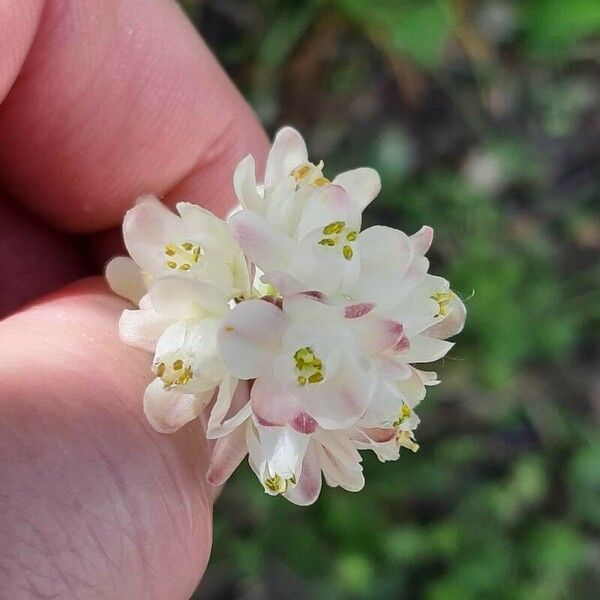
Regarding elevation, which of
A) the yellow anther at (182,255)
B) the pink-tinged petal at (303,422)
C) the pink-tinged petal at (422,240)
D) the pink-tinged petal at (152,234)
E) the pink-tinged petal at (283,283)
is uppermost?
the pink-tinged petal at (152,234)

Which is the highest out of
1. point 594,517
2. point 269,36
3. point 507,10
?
point 269,36

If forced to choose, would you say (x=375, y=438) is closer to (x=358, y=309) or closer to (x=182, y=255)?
(x=358, y=309)

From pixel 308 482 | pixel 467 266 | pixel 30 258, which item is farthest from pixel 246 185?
pixel 467 266

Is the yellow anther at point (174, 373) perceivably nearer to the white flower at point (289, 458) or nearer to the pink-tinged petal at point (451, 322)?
the white flower at point (289, 458)

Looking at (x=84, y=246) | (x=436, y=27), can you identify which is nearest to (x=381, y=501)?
(x=84, y=246)

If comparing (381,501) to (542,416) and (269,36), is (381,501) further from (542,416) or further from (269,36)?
(269,36)

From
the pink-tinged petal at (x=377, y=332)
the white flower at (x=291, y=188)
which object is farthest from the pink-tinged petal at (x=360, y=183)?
the pink-tinged petal at (x=377, y=332)
